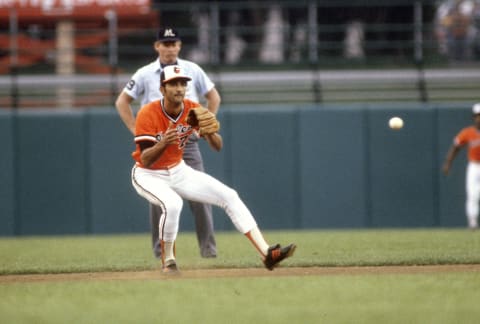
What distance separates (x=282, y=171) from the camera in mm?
14023

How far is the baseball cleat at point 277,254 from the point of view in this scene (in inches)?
272

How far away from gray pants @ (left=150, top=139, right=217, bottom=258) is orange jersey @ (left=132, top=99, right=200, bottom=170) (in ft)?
3.80

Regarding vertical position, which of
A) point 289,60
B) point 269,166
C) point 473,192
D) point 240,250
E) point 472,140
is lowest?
point 240,250

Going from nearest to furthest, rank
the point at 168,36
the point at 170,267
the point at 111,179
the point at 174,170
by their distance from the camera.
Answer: the point at 170,267
the point at 174,170
the point at 168,36
the point at 111,179

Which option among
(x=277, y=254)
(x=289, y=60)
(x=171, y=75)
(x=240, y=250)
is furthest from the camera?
(x=289, y=60)

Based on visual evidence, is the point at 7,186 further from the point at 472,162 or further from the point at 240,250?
the point at 472,162

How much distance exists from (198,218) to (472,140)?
6.13m

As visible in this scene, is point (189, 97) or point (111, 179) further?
point (111, 179)

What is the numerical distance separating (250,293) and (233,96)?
10732 mm

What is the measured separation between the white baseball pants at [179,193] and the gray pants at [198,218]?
127cm

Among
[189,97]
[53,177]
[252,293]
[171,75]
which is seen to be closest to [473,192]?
[189,97]

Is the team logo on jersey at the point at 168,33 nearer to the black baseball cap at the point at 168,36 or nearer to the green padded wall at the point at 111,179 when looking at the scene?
the black baseball cap at the point at 168,36

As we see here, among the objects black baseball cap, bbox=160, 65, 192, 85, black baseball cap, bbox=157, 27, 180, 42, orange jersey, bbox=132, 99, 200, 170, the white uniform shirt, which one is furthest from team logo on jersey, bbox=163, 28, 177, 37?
black baseball cap, bbox=160, 65, 192, 85

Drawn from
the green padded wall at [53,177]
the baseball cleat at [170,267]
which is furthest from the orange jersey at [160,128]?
the green padded wall at [53,177]
